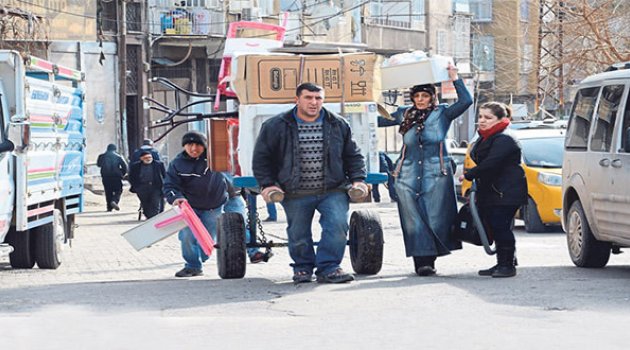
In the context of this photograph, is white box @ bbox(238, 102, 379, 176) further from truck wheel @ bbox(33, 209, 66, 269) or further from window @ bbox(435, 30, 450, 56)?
window @ bbox(435, 30, 450, 56)

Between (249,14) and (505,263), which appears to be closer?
(505,263)

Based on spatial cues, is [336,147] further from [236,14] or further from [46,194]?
[236,14]

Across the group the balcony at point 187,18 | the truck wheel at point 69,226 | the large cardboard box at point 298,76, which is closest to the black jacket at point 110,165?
the balcony at point 187,18

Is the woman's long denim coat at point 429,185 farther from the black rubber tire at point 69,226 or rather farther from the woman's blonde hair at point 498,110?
the black rubber tire at point 69,226

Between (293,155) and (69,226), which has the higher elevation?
(293,155)

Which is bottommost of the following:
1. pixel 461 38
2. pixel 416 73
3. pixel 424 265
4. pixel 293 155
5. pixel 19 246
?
pixel 19 246

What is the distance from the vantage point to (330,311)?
1072 cm

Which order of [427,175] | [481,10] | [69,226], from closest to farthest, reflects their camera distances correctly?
[427,175]
[69,226]
[481,10]

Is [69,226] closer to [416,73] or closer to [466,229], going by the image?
[416,73]

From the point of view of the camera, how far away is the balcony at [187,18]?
44.6 meters

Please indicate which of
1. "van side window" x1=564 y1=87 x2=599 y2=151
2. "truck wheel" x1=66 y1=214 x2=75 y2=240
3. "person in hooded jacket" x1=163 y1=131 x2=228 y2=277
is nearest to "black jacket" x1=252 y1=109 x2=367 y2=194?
"person in hooded jacket" x1=163 y1=131 x2=228 y2=277

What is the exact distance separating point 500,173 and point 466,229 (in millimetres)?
572

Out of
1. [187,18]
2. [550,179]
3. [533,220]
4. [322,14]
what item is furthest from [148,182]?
[322,14]

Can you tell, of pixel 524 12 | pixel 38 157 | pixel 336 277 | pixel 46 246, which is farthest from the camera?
pixel 524 12
